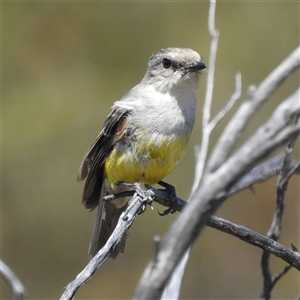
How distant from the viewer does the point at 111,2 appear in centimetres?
705

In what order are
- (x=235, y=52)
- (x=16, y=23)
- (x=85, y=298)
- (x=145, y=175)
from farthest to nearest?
1. (x=16, y=23)
2. (x=235, y=52)
3. (x=85, y=298)
4. (x=145, y=175)

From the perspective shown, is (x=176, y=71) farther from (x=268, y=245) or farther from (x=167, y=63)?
(x=268, y=245)

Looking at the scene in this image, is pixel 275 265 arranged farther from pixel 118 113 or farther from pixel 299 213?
pixel 118 113

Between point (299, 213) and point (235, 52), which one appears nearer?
point (299, 213)

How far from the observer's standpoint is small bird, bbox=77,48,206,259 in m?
3.79

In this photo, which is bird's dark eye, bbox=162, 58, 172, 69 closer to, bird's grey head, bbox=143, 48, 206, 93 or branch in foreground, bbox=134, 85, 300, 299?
bird's grey head, bbox=143, 48, 206, 93

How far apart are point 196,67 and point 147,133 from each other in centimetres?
58

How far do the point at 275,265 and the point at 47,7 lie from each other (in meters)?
4.07

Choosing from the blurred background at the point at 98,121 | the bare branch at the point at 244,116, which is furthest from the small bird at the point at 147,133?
the bare branch at the point at 244,116

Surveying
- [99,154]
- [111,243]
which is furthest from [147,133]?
[111,243]

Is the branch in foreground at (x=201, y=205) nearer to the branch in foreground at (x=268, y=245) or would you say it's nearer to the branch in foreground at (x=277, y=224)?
the branch in foreground at (x=268, y=245)

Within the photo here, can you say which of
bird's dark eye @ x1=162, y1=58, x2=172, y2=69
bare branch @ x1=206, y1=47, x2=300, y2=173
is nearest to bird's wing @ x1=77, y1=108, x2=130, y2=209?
bird's dark eye @ x1=162, y1=58, x2=172, y2=69

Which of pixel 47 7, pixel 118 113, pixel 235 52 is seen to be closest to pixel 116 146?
pixel 118 113

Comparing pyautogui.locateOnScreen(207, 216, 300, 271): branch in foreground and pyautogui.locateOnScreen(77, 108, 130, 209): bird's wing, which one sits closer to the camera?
pyautogui.locateOnScreen(207, 216, 300, 271): branch in foreground
